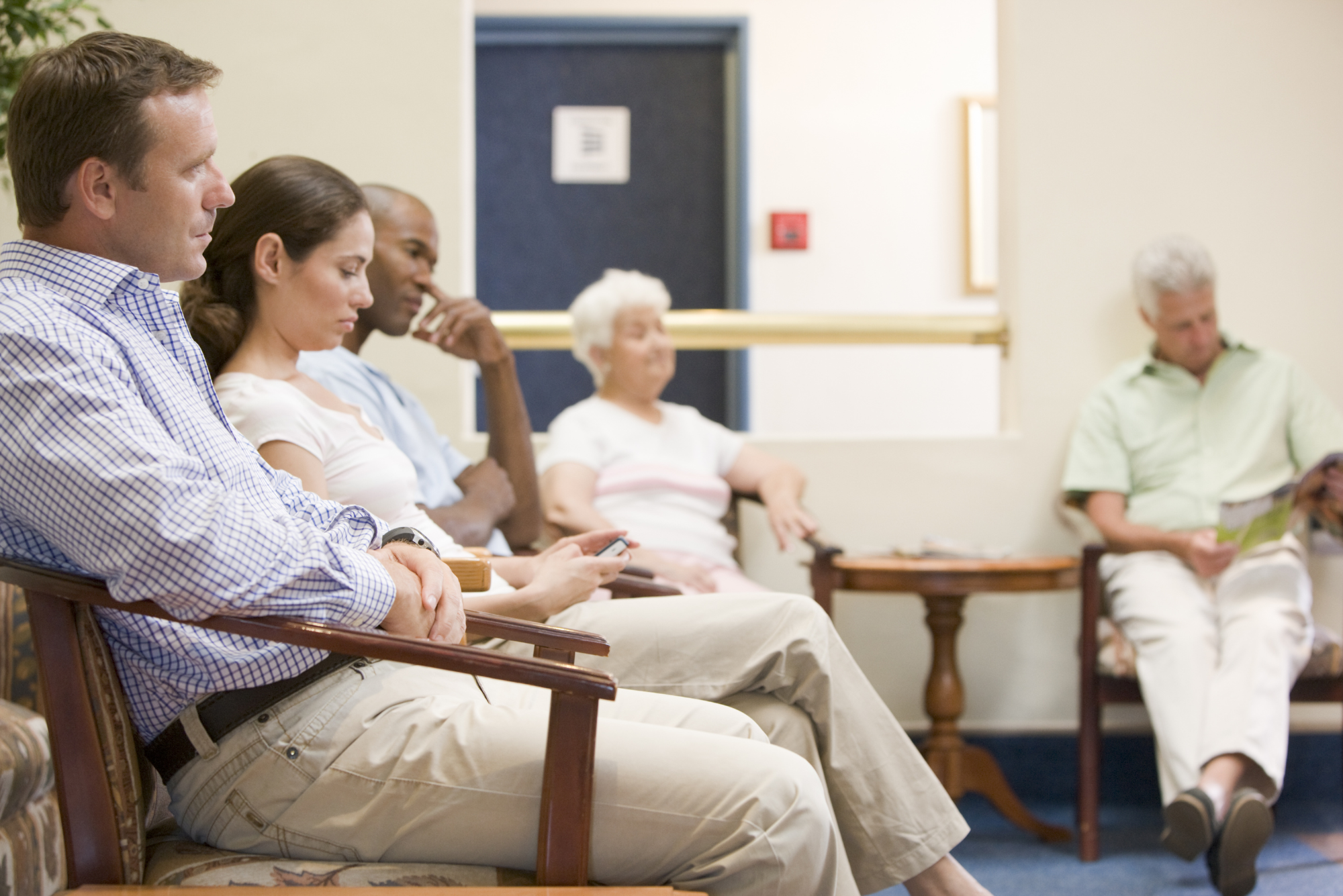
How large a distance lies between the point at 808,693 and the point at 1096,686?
58.3 inches

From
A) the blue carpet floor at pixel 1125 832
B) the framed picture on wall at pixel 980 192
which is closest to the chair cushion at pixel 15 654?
the blue carpet floor at pixel 1125 832

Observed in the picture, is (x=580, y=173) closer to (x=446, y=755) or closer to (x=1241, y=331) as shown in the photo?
(x=1241, y=331)

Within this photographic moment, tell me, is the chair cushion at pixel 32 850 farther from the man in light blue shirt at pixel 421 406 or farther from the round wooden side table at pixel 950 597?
the round wooden side table at pixel 950 597

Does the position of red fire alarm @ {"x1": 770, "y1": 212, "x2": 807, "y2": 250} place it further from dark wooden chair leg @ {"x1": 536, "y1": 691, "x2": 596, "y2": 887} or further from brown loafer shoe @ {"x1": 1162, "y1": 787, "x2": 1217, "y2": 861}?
dark wooden chair leg @ {"x1": 536, "y1": 691, "x2": 596, "y2": 887}

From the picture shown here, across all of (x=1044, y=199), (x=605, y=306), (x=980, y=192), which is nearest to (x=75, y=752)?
(x=605, y=306)

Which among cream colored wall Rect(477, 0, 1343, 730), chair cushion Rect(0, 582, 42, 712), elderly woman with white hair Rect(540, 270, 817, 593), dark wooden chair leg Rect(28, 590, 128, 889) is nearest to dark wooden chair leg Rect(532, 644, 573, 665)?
dark wooden chair leg Rect(28, 590, 128, 889)

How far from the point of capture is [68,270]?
3.67 ft

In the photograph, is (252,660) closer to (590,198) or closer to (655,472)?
(655,472)

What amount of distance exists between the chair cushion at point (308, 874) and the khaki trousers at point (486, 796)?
0.02 metres

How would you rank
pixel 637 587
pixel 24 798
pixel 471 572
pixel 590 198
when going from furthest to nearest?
pixel 590 198 < pixel 637 587 < pixel 24 798 < pixel 471 572

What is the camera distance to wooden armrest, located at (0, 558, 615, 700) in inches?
41.0

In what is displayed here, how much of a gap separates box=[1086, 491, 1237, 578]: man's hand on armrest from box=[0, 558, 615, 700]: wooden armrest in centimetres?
207

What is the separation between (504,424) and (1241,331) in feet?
6.89

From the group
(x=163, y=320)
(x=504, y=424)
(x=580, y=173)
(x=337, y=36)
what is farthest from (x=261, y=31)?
(x=163, y=320)
